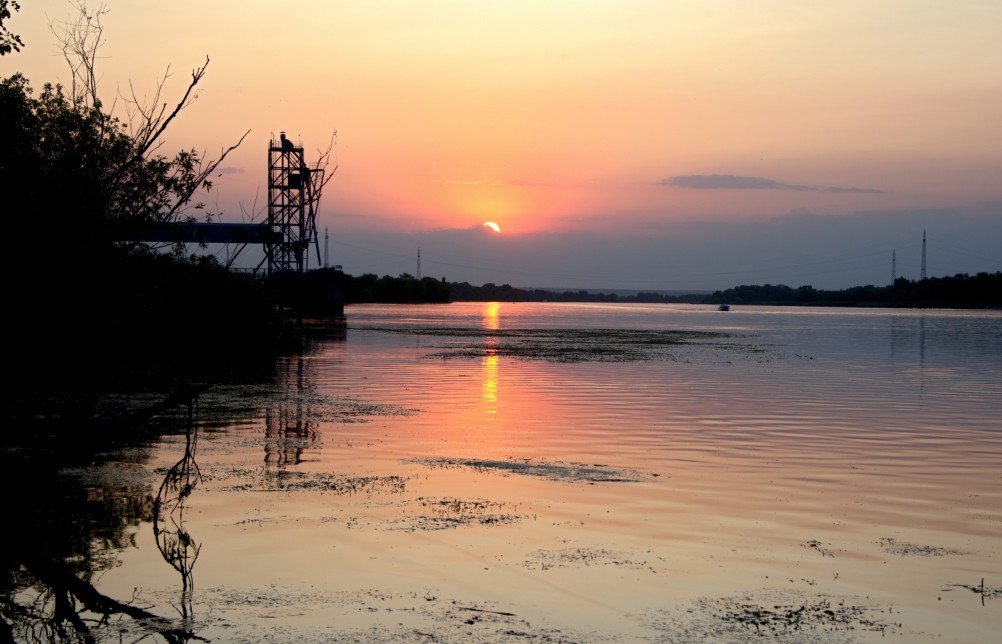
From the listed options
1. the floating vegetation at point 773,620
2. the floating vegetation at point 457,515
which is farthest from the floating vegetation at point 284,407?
the floating vegetation at point 773,620

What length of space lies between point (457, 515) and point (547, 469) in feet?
15.6

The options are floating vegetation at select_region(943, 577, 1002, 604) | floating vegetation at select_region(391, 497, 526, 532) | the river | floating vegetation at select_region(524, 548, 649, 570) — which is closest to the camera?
the river

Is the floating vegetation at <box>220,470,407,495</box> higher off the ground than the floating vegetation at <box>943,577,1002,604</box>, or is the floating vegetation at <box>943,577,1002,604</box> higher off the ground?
the floating vegetation at <box>220,470,407,495</box>

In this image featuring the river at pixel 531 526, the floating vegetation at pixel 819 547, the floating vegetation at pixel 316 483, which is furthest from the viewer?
the floating vegetation at pixel 316 483

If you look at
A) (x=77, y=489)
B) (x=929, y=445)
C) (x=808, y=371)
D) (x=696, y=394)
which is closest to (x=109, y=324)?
(x=77, y=489)

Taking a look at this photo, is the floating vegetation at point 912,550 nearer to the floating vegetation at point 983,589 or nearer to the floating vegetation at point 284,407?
the floating vegetation at point 983,589

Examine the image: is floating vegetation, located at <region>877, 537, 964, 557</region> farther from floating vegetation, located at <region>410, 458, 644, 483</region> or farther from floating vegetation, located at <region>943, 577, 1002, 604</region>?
floating vegetation, located at <region>410, 458, 644, 483</region>

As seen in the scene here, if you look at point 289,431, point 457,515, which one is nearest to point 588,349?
point 289,431

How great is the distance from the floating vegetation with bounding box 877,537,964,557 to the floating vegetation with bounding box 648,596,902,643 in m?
2.76

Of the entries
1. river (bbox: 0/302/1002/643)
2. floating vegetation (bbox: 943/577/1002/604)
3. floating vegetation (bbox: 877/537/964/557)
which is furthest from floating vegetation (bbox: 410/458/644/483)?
floating vegetation (bbox: 943/577/1002/604)

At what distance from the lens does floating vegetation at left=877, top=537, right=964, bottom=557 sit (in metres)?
13.8

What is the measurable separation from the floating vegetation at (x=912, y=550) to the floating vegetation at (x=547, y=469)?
5376 mm

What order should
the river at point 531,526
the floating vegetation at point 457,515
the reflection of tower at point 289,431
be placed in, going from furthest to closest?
the reflection of tower at point 289,431 < the floating vegetation at point 457,515 < the river at point 531,526

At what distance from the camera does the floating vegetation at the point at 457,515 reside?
15016mm
